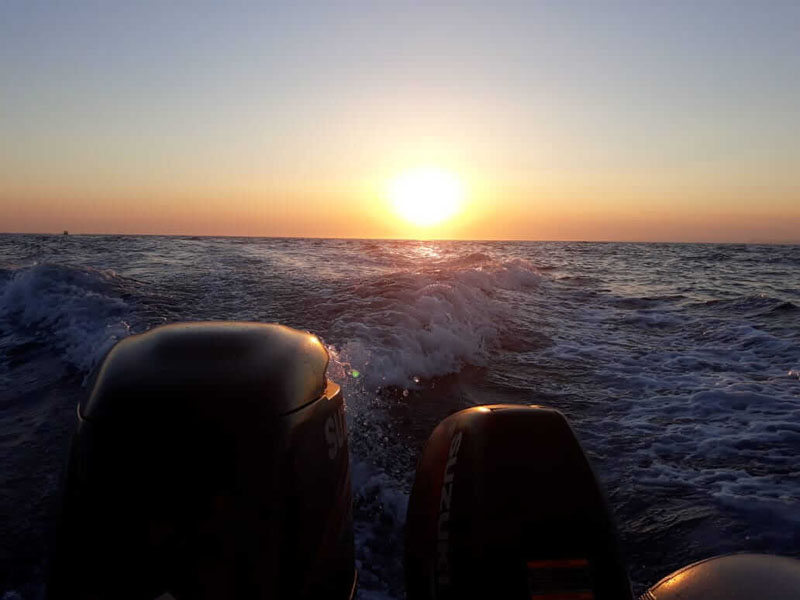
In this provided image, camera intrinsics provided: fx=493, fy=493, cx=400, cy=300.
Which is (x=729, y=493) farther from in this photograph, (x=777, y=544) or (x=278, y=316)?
(x=278, y=316)

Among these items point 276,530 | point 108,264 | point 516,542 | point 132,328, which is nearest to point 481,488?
point 516,542

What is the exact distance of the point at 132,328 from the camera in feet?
18.2

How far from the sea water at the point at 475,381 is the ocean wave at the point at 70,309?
1.3 inches

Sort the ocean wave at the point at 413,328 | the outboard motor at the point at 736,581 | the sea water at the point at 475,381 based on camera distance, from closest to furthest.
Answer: the outboard motor at the point at 736,581 < the sea water at the point at 475,381 < the ocean wave at the point at 413,328

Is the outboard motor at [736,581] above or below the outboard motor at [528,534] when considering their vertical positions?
below

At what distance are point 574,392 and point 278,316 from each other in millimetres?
3708

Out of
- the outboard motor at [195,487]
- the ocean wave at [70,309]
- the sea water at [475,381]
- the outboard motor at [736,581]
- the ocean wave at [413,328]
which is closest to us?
the outboard motor at [195,487]

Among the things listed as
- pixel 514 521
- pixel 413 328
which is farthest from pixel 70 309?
pixel 514 521

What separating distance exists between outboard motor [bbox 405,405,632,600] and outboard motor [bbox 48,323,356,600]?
1.02 feet

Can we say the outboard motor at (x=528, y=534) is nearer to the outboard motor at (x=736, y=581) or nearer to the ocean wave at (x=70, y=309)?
the outboard motor at (x=736, y=581)

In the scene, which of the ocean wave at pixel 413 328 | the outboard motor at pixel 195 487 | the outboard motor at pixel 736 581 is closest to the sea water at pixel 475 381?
the ocean wave at pixel 413 328

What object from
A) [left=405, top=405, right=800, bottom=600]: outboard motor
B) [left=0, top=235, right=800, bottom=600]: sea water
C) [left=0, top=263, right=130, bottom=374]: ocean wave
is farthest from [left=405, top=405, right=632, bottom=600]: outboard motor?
[left=0, top=263, right=130, bottom=374]: ocean wave

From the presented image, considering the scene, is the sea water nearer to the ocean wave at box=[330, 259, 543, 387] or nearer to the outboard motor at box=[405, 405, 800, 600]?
the ocean wave at box=[330, 259, 543, 387]

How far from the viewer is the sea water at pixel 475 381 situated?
258cm
